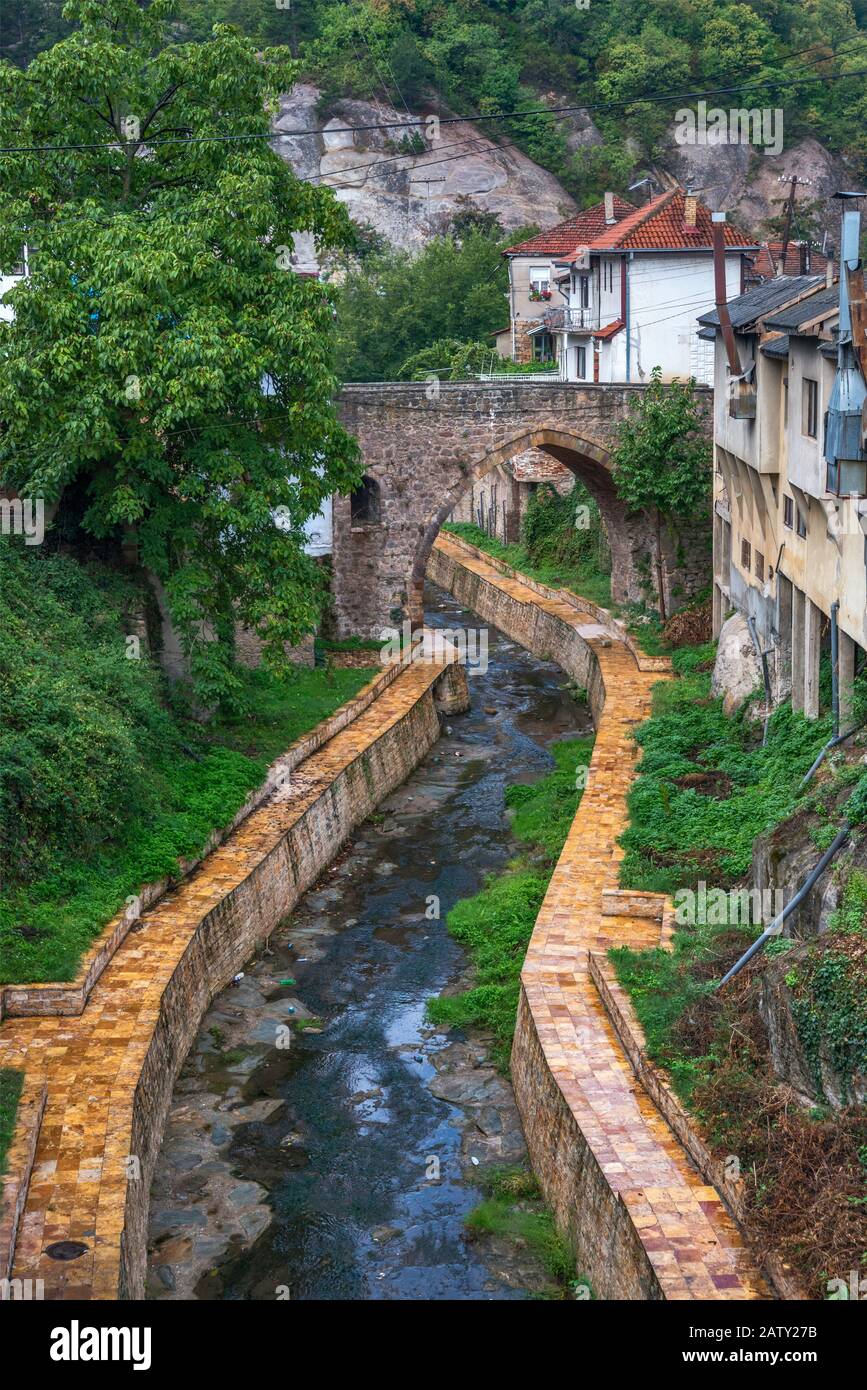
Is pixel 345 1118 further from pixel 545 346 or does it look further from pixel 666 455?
pixel 545 346

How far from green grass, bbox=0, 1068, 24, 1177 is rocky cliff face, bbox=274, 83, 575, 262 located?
50192 millimetres

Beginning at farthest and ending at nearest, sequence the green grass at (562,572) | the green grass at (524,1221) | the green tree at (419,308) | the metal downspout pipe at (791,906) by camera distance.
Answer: the green tree at (419,308)
the green grass at (562,572)
the metal downspout pipe at (791,906)
the green grass at (524,1221)

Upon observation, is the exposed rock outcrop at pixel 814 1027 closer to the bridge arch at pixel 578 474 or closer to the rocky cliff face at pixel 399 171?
the bridge arch at pixel 578 474

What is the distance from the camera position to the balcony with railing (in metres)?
40.9

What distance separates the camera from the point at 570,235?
48.1 m

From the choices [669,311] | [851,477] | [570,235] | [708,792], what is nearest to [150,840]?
[708,792]

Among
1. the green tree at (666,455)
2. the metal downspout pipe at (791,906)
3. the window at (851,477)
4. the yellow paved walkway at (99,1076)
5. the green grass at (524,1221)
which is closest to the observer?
the yellow paved walkway at (99,1076)

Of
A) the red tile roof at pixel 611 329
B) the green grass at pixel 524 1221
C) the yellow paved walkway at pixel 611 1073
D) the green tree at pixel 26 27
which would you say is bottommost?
the green grass at pixel 524 1221

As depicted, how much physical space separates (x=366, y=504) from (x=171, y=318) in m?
13.0

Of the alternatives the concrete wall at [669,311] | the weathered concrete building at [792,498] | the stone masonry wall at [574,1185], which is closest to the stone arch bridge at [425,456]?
the weathered concrete building at [792,498]

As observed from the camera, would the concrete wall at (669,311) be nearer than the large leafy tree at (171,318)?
No

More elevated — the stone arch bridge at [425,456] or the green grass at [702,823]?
the stone arch bridge at [425,456]

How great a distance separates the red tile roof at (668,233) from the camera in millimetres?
37969

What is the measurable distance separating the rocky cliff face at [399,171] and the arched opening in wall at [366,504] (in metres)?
28.9
